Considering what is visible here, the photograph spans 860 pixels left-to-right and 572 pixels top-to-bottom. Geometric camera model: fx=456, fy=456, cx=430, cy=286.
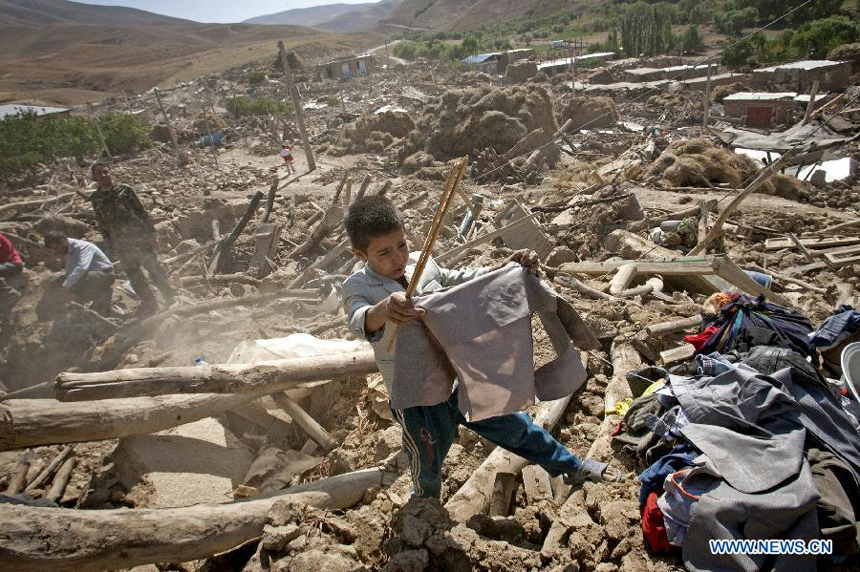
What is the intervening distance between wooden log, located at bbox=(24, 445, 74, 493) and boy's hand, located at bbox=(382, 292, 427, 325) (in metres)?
3.89

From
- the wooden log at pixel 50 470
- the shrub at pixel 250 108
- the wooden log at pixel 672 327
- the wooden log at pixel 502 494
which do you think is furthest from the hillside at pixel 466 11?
the wooden log at pixel 50 470

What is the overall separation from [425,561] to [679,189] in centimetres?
1094

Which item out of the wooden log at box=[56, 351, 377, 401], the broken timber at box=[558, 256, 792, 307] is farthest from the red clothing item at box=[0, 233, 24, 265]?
the broken timber at box=[558, 256, 792, 307]

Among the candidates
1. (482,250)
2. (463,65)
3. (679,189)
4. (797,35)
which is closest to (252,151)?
(482,250)

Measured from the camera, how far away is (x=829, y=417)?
2332mm

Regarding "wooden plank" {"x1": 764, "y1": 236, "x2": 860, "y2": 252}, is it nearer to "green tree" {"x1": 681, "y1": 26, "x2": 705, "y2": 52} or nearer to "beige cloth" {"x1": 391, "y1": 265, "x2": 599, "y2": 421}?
"beige cloth" {"x1": 391, "y1": 265, "x2": 599, "y2": 421}

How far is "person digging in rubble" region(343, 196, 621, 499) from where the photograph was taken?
7.18 ft

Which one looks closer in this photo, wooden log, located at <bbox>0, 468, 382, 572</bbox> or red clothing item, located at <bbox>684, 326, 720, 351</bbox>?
wooden log, located at <bbox>0, 468, 382, 572</bbox>

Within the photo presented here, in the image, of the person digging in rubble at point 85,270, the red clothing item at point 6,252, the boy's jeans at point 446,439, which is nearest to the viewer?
the boy's jeans at point 446,439

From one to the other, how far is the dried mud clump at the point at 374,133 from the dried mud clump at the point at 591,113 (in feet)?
23.7

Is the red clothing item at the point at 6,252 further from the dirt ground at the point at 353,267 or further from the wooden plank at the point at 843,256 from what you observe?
the wooden plank at the point at 843,256

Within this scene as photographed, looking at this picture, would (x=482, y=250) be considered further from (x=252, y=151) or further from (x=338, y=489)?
(x=252, y=151)

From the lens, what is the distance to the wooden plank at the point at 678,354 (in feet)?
11.1

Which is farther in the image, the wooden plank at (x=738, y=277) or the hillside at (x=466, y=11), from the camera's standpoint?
the hillside at (x=466, y=11)
